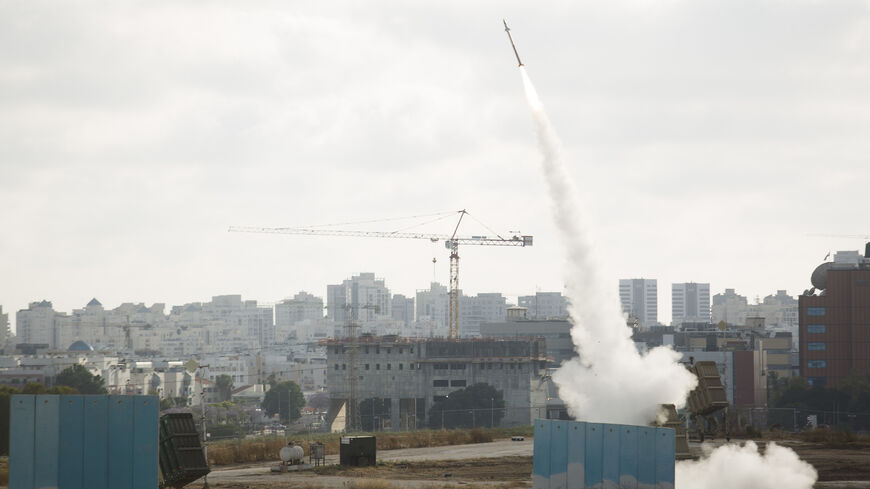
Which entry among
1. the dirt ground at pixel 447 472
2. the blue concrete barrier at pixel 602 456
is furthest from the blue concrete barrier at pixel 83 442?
the dirt ground at pixel 447 472

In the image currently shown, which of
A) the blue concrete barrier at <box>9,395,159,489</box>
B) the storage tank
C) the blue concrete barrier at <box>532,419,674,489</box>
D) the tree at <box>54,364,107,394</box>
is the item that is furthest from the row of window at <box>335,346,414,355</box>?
the blue concrete barrier at <box>9,395,159,489</box>

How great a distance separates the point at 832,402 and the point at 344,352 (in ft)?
289

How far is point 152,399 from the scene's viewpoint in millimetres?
31234

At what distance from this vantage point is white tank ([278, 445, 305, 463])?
169 feet

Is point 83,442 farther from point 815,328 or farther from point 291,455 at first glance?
point 815,328

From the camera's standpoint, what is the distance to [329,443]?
65.6 meters

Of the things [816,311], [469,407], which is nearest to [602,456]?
[816,311]

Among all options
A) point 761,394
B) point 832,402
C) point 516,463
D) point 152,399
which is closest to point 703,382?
point 516,463

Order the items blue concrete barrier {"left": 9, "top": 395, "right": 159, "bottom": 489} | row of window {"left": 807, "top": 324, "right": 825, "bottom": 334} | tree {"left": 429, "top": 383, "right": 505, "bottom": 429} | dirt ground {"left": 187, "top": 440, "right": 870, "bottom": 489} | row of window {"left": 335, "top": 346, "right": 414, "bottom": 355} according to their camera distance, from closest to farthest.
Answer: blue concrete barrier {"left": 9, "top": 395, "right": 159, "bottom": 489} < dirt ground {"left": 187, "top": 440, "right": 870, "bottom": 489} < row of window {"left": 807, "top": 324, "right": 825, "bottom": 334} < tree {"left": 429, "top": 383, "right": 505, "bottom": 429} < row of window {"left": 335, "top": 346, "right": 414, "bottom": 355}

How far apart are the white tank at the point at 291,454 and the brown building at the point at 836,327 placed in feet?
345

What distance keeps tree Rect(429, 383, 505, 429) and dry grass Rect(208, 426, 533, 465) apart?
3292 inches

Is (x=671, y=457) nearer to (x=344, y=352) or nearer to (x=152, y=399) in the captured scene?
(x=152, y=399)

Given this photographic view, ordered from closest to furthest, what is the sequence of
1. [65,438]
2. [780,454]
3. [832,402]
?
[65,438], [780,454], [832,402]

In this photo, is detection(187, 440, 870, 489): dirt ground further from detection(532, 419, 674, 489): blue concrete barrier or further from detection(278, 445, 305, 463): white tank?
detection(532, 419, 674, 489): blue concrete barrier
